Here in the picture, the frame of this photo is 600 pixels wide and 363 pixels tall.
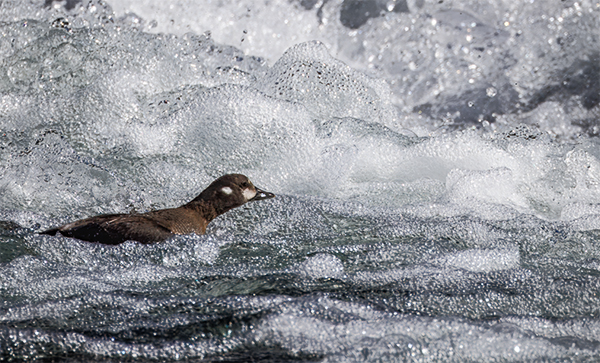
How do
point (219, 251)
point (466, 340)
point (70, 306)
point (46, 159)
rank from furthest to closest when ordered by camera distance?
1. point (46, 159)
2. point (219, 251)
3. point (70, 306)
4. point (466, 340)

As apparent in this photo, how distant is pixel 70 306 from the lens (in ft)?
8.79

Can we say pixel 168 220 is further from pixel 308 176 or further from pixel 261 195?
pixel 308 176

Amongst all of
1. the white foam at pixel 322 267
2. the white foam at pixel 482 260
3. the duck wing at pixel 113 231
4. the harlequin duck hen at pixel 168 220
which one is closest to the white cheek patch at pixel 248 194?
the harlequin duck hen at pixel 168 220

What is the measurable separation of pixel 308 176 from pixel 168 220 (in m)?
1.42

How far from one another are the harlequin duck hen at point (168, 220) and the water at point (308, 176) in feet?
0.26

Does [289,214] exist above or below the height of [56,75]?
below

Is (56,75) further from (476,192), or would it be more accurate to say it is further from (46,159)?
(476,192)

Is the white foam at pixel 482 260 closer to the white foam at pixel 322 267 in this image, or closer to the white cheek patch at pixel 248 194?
the white foam at pixel 322 267

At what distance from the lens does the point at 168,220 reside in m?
3.65

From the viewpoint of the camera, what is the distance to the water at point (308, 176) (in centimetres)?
255

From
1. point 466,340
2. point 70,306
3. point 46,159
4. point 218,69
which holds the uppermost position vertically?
point 218,69

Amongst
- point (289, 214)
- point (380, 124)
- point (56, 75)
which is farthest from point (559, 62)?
point (56, 75)

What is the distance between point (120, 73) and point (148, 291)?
3.16 meters

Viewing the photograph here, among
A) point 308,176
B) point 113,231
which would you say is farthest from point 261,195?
point 113,231
